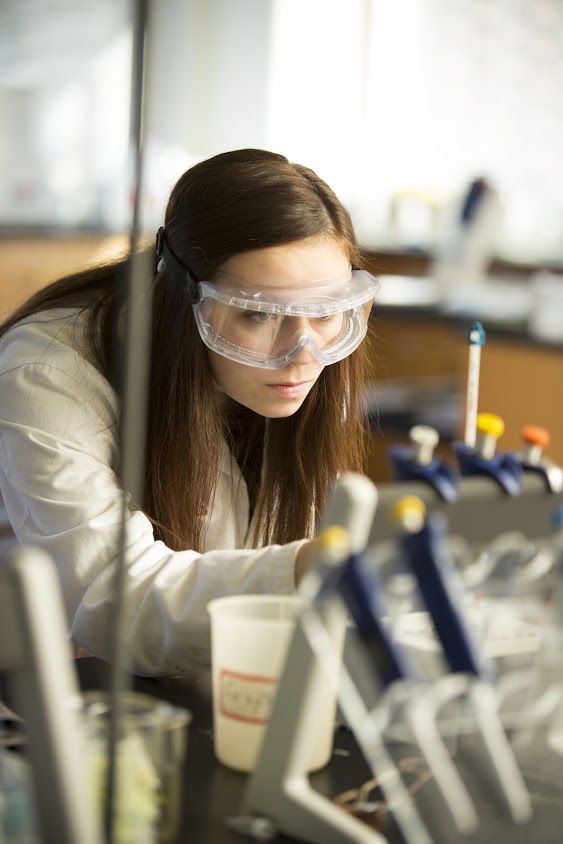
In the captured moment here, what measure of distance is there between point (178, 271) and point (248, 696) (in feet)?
2.39

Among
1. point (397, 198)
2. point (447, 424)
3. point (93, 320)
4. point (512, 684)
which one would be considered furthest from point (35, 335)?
point (397, 198)

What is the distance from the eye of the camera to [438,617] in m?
0.86

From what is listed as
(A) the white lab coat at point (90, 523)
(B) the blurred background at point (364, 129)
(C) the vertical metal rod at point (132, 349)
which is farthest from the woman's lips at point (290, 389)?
(B) the blurred background at point (364, 129)

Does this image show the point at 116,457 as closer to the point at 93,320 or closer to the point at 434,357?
the point at 93,320

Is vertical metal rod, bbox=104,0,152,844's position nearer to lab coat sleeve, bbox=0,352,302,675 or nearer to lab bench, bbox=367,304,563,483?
lab coat sleeve, bbox=0,352,302,675

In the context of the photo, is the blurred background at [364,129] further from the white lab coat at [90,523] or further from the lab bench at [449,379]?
the white lab coat at [90,523]

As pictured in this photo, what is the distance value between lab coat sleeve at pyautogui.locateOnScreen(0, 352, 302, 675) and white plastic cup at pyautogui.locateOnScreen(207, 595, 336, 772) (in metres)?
0.17

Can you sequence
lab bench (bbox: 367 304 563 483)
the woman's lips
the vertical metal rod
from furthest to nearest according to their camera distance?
lab bench (bbox: 367 304 563 483), the woman's lips, the vertical metal rod

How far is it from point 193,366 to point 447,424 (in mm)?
3530

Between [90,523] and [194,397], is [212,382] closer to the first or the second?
[194,397]

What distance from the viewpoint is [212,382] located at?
1.67 meters

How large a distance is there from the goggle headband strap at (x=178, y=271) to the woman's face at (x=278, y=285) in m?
0.05

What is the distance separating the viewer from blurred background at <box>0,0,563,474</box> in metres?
5.21

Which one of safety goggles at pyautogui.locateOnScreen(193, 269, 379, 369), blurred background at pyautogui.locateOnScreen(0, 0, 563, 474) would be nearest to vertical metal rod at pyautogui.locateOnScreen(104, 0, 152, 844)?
safety goggles at pyautogui.locateOnScreen(193, 269, 379, 369)
